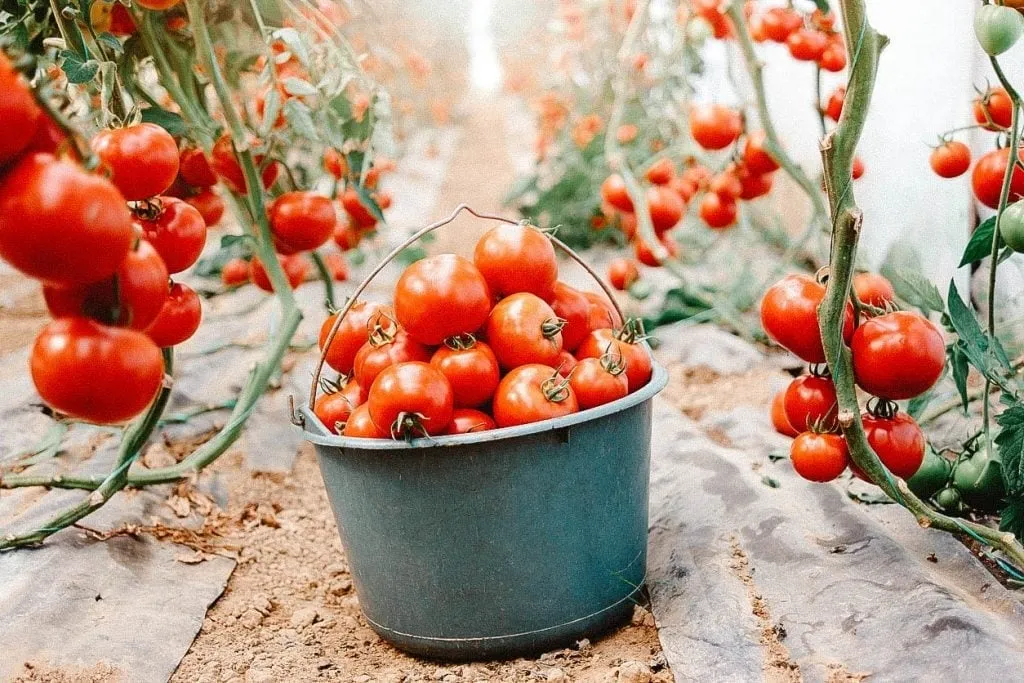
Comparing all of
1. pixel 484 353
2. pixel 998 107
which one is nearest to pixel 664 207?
pixel 998 107

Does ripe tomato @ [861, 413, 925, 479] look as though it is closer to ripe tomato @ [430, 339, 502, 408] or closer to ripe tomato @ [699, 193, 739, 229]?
ripe tomato @ [430, 339, 502, 408]

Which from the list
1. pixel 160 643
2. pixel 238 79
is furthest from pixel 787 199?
pixel 160 643

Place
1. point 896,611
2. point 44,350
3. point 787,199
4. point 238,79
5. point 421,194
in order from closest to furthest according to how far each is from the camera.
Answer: point 44,350
point 896,611
point 238,79
point 787,199
point 421,194

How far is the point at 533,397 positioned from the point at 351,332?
41 cm

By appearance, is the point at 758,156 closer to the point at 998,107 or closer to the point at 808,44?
the point at 808,44

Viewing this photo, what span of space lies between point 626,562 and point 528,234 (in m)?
0.58

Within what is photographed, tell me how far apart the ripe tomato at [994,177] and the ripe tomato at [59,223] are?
1.23m

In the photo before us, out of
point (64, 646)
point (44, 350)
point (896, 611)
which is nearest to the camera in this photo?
point (44, 350)

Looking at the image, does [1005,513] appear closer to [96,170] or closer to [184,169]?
[96,170]

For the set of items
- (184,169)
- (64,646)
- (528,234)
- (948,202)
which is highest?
(184,169)

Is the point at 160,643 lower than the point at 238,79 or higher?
lower

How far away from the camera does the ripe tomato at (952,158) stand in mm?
1597

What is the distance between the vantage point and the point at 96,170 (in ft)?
2.83

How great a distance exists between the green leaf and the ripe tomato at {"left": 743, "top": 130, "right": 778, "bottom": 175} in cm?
102
